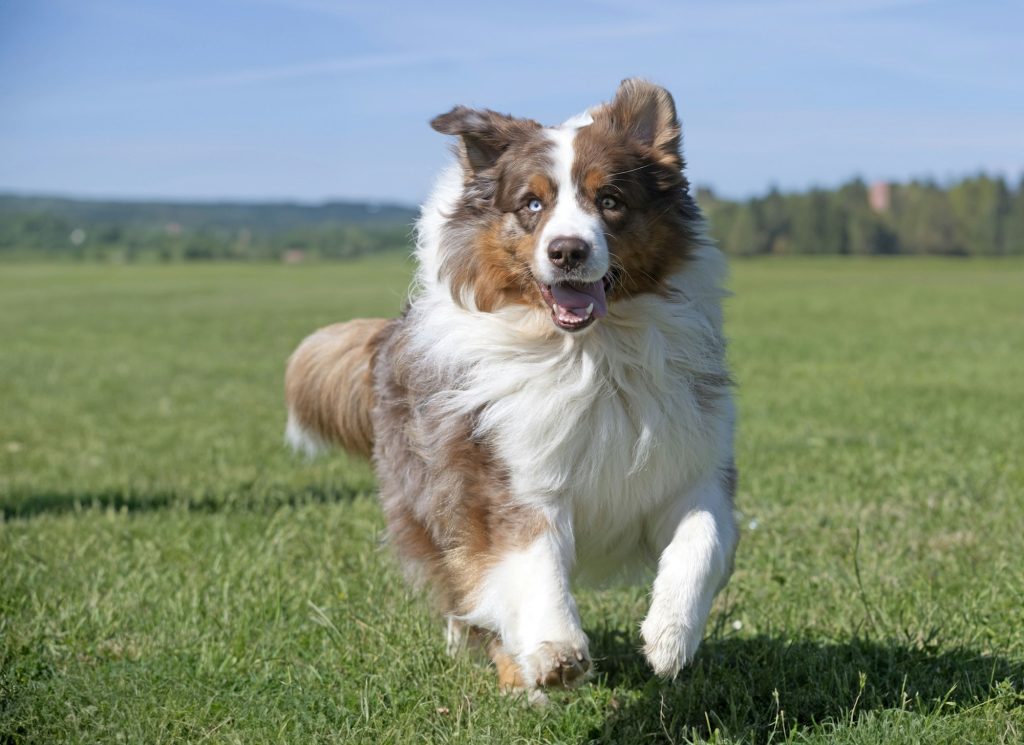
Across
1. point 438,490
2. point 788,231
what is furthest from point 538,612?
point 788,231

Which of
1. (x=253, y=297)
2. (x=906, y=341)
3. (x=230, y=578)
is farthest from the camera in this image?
(x=253, y=297)

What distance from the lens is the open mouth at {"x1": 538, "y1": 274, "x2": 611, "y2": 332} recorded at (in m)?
4.14

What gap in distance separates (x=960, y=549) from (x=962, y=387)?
28.7 ft

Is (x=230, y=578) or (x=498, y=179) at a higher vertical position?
(x=498, y=179)

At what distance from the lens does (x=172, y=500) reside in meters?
7.95

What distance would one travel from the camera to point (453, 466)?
440cm

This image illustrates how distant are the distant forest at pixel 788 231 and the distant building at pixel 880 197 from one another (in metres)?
0.05

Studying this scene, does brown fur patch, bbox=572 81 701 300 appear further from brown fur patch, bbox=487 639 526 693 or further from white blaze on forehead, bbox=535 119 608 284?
brown fur patch, bbox=487 639 526 693

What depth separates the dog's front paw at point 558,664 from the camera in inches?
150

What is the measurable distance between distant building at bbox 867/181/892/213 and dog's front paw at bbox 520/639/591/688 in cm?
6511

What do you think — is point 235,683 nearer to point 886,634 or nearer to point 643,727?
point 643,727

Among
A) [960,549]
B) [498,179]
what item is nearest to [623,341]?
[498,179]

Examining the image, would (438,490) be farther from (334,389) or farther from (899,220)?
(899,220)

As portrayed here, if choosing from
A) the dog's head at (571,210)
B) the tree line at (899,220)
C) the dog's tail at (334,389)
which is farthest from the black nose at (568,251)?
the tree line at (899,220)
